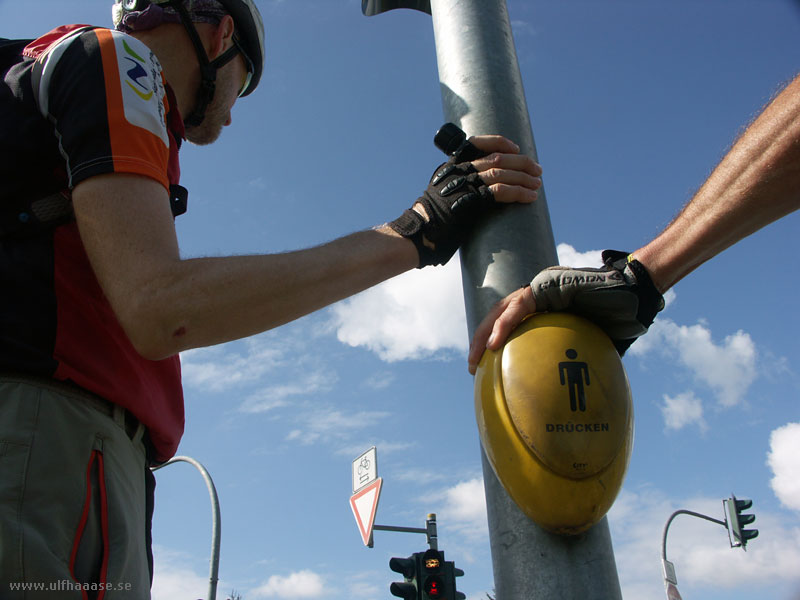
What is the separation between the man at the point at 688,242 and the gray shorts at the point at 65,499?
1.00 meters

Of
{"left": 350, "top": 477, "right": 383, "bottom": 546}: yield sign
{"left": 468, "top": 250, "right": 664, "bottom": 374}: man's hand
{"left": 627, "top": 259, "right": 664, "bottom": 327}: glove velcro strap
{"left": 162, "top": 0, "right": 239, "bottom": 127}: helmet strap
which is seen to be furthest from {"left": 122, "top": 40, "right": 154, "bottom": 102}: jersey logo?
{"left": 350, "top": 477, "right": 383, "bottom": 546}: yield sign

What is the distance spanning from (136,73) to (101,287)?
0.58 metres

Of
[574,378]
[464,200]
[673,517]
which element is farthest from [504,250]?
[673,517]

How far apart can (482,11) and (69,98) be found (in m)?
1.35

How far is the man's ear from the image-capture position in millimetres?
2596

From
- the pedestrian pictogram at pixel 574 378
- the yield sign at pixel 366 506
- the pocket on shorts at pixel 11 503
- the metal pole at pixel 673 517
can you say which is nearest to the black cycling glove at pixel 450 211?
the pedestrian pictogram at pixel 574 378

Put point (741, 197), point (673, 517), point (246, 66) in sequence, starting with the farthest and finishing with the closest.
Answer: point (673, 517), point (246, 66), point (741, 197)

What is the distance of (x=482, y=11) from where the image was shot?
2320 mm

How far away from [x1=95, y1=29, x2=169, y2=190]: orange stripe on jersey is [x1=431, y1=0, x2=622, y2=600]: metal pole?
93 cm

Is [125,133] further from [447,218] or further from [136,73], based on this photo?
[447,218]

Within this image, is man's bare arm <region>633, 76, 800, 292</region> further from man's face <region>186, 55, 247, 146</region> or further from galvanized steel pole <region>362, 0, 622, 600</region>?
man's face <region>186, 55, 247, 146</region>

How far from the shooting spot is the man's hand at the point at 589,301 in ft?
5.92

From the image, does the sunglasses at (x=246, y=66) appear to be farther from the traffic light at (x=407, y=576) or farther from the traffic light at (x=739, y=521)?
→ the traffic light at (x=739, y=521)

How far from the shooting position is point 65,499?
5.04 ft
